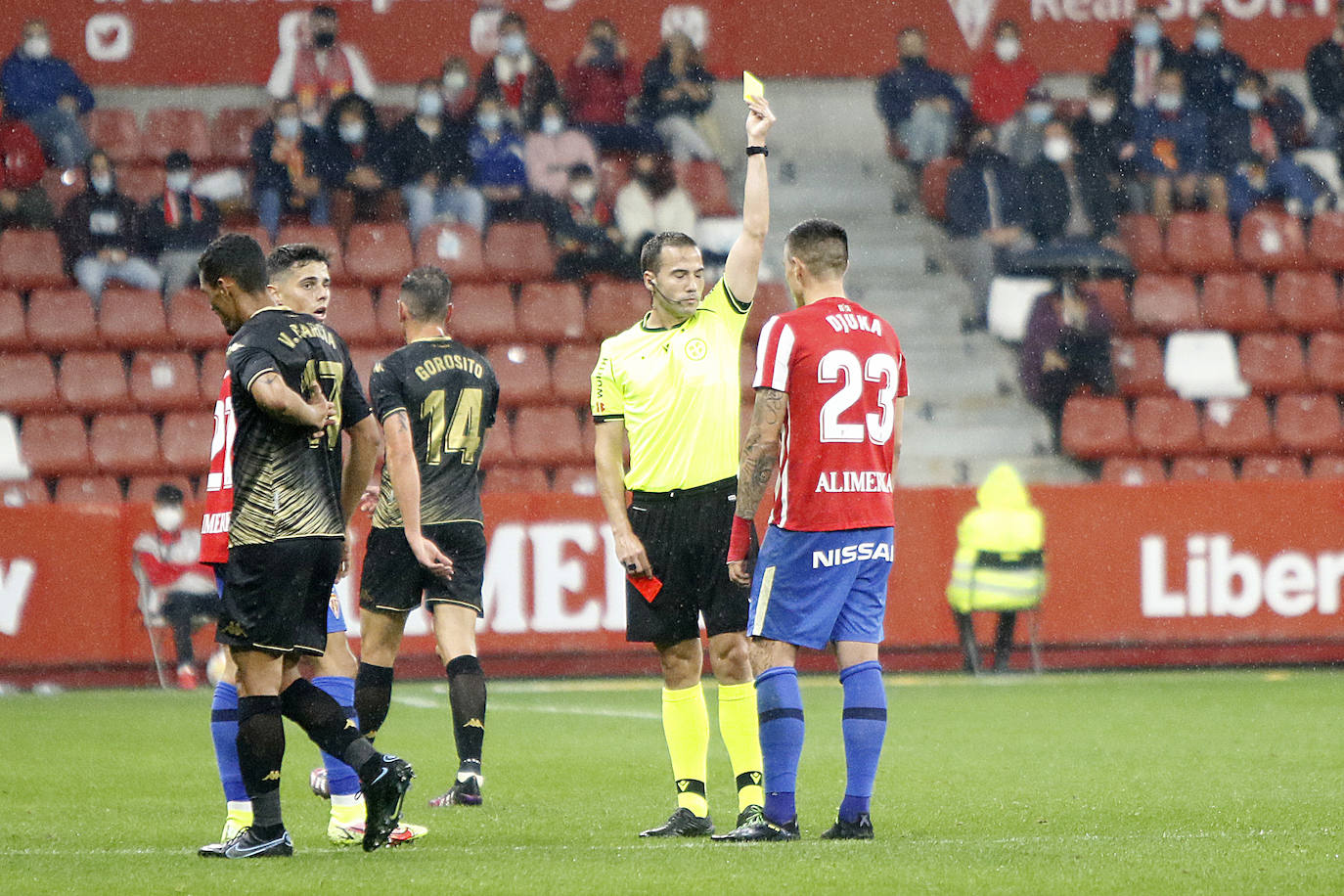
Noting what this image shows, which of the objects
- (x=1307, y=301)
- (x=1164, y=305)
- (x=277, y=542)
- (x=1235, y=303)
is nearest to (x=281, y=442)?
(x=277, y=542)

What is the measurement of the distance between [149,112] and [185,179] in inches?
64.1

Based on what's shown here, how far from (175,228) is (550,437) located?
3.87m

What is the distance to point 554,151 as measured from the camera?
54.5 feet

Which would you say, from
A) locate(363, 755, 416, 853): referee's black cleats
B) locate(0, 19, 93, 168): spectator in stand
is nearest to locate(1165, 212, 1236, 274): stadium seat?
locate(0, 19, 93, 168): spectator in stand

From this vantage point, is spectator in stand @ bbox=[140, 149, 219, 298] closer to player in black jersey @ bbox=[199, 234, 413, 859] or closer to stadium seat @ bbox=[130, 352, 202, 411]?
stadium seat @ bbox=[130, 352, 202, 411]

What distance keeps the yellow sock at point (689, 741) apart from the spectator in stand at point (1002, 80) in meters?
12.2

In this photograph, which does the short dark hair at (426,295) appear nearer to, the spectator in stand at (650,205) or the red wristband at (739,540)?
the red wristband at (739,540)

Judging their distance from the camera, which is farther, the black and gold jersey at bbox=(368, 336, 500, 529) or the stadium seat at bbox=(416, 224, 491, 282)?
the stadium seat at bbox=(416, 224, 491, 282)

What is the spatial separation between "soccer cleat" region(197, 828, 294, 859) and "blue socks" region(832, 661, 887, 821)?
1.74 metres

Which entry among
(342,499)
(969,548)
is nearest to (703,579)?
(342,499)

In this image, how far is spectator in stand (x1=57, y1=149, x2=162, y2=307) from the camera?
619 inches

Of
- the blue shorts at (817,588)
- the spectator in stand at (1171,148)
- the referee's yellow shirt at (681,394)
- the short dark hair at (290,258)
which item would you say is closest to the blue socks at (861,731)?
the blue shorts at (817,588)

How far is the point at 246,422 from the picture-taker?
583cm

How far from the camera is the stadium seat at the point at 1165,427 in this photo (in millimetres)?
15414
